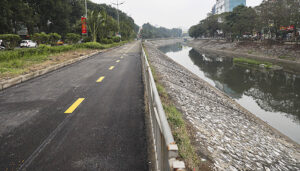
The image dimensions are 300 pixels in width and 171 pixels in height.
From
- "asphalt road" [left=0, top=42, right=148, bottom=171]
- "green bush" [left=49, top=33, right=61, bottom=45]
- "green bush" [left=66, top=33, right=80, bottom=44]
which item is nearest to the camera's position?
"asphalt road" [left=0, top=42, right=148, bottom=171]

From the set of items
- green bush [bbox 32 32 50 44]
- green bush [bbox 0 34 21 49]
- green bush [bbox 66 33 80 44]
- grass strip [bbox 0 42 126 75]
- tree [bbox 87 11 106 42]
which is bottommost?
grass strip [bbox 0 42 126 75]

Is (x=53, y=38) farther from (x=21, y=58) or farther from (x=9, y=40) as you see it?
(x=21, y=58)

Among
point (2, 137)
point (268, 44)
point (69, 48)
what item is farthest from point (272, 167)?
point (268, 44)

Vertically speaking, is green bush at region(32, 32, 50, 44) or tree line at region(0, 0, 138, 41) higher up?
tree line at region(0, 0, 138, 41)

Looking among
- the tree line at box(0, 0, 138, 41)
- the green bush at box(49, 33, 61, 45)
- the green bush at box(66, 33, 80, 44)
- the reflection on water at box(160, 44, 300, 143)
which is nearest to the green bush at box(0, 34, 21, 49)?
the green bush at box(49, 33, 61, 45)

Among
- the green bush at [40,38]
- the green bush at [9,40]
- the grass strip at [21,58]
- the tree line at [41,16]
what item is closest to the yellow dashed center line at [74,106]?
the grass strip at [21,58]

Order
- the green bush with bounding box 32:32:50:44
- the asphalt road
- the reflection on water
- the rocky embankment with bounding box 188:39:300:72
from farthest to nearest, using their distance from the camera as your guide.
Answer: the rocky embankment with bounding box 188:39:300:72 → the green bush with bounding box 32:32:50:44 → the reflection on water → the asphalt road

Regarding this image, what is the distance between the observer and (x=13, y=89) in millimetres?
8227

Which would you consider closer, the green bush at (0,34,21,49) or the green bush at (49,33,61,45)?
the green bush at (0,34,21,49)

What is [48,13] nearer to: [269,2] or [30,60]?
[30,60]

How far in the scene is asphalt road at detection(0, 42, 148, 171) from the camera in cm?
347

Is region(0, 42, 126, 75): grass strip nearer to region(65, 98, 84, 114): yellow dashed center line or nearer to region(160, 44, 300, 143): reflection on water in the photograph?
region(65, 98, 84, 114): yellow dashed center line

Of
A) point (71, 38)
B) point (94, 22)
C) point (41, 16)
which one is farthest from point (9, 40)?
point (41, 16)

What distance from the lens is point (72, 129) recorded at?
4637 millimetres
